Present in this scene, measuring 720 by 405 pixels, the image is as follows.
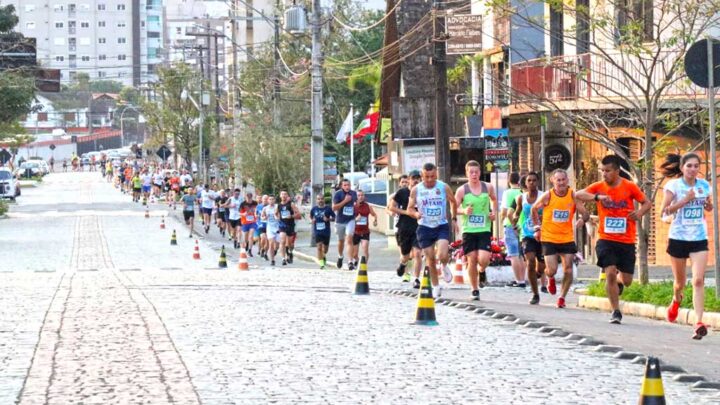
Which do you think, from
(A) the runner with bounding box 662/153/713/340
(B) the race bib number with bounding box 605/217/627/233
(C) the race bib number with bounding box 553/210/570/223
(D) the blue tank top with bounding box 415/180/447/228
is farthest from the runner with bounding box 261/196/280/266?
(A) the runner with bounding box 662/153/713/340

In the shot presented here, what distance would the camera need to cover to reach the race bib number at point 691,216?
15055 millimetres

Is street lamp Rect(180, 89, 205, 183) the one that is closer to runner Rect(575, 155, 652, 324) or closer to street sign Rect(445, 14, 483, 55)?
street sign Rect(445, 14, 483, 55)

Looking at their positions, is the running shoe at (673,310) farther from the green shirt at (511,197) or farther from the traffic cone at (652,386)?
the traffic cone at (652,386)

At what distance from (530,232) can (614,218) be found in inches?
161

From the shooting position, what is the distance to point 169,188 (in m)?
79.5

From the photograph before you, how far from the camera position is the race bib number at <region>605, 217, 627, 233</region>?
53.4 ft

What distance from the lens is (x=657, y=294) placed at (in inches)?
730

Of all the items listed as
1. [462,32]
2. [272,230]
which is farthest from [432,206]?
[272,230]

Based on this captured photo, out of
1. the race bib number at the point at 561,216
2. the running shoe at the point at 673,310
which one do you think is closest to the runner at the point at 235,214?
the race bib number at the point at 561,216

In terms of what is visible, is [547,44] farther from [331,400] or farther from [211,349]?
[331,400]

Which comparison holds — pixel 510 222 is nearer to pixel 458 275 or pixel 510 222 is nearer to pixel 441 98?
pixel 458 275

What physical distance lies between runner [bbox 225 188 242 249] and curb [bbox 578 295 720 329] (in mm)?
23745

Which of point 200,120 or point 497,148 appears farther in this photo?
point 200,120

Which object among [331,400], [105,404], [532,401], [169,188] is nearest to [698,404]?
[532,401]
